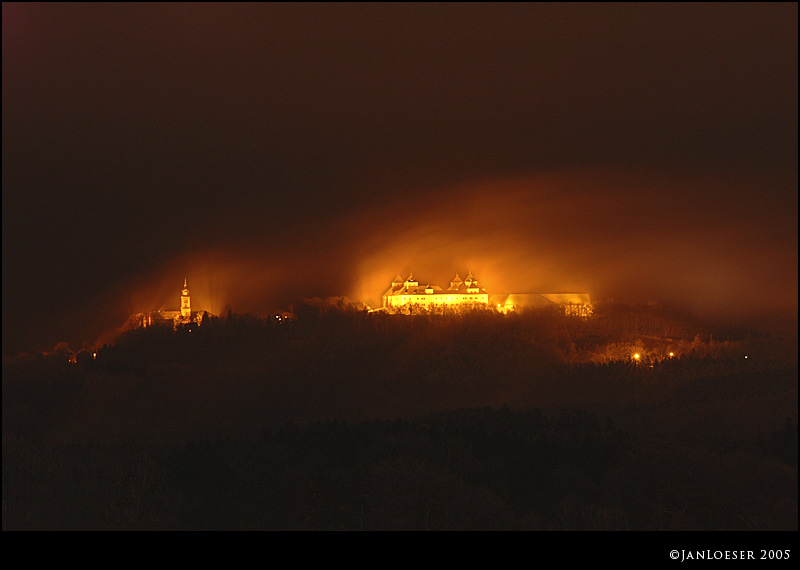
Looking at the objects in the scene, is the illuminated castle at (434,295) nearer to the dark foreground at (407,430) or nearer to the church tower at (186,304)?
the dark foreground at (407,430)

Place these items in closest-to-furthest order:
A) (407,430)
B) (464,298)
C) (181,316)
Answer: (407,430)
(181,316)
(464,298)

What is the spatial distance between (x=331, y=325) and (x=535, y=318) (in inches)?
432

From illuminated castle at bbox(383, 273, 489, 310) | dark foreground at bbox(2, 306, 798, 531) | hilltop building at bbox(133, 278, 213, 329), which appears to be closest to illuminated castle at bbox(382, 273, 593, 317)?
illuminated castle at bbox(383, 273, 489, 310)

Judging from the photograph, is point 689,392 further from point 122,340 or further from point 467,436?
point 122,340

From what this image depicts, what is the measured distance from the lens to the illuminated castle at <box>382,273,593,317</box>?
167 ft

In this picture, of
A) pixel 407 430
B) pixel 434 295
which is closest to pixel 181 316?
pixel 434 295

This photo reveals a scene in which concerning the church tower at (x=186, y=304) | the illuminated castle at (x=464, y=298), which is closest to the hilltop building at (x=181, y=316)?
the church tower at (x=186, y=304)

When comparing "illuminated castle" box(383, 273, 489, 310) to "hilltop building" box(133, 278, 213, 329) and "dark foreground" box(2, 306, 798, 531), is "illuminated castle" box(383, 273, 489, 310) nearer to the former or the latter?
"dark foreground" box(2, 306, 798, 531)

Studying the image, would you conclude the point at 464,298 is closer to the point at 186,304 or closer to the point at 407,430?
the point at 186,304

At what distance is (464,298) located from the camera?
5528cm

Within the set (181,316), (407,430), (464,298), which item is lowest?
(407,430)

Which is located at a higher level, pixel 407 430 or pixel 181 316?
pixel 181 316

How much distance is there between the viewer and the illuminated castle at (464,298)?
167ft
